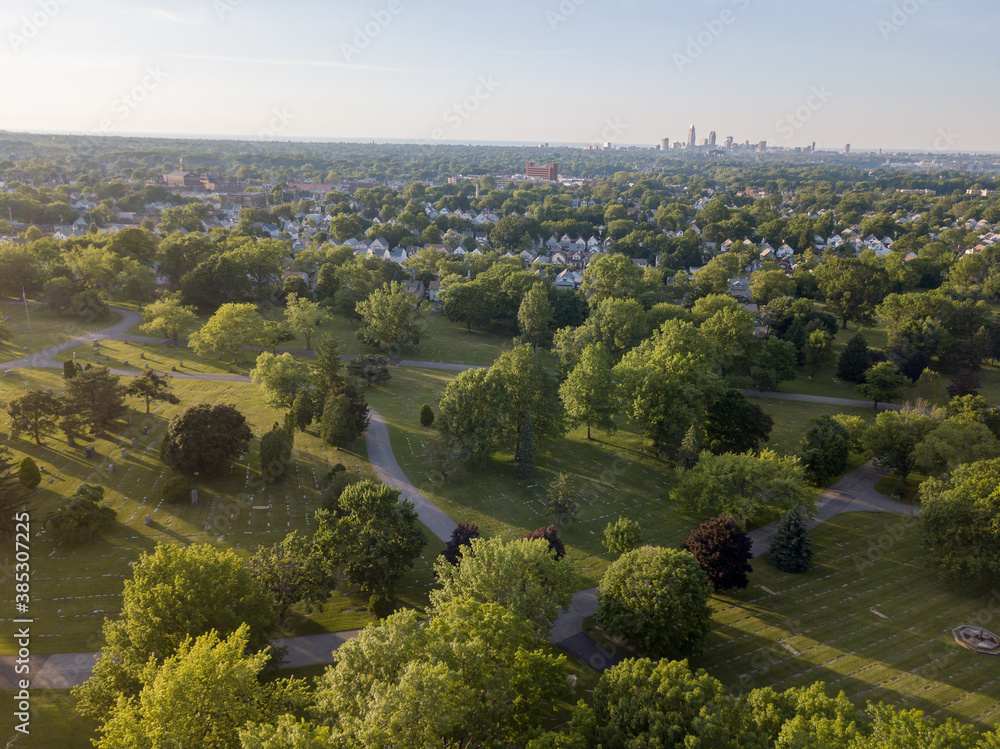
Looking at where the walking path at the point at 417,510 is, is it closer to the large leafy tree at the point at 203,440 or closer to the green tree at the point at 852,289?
the large leafy tree at the point at 203,440

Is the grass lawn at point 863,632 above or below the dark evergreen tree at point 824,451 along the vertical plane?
below

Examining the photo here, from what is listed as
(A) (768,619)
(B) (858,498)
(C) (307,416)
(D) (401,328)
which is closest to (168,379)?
(C) (307,416)

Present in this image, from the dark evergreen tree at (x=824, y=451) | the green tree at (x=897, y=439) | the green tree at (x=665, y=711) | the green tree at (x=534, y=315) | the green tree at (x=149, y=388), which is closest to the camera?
the green tree at (x=665, y=711)

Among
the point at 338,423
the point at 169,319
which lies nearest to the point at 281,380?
the point at 338,423

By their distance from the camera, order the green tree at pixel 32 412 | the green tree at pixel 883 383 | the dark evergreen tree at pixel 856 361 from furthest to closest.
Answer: the dark evergreen tree at pixel 856 361
the green tree at pixel 883 383
the green tree at pixel 32 412

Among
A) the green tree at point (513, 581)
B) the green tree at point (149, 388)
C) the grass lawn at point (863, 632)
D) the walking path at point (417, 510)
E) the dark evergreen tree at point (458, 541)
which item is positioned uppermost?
the green tree at point (149, 388)

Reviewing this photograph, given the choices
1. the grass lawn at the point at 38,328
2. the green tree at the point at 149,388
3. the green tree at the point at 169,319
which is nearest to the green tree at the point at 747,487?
the green tree at the point at 149,388

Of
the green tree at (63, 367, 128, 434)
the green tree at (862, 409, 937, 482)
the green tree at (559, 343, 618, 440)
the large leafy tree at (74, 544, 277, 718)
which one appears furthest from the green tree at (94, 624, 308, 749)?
the green tree at (862, 409, 937, 482)
